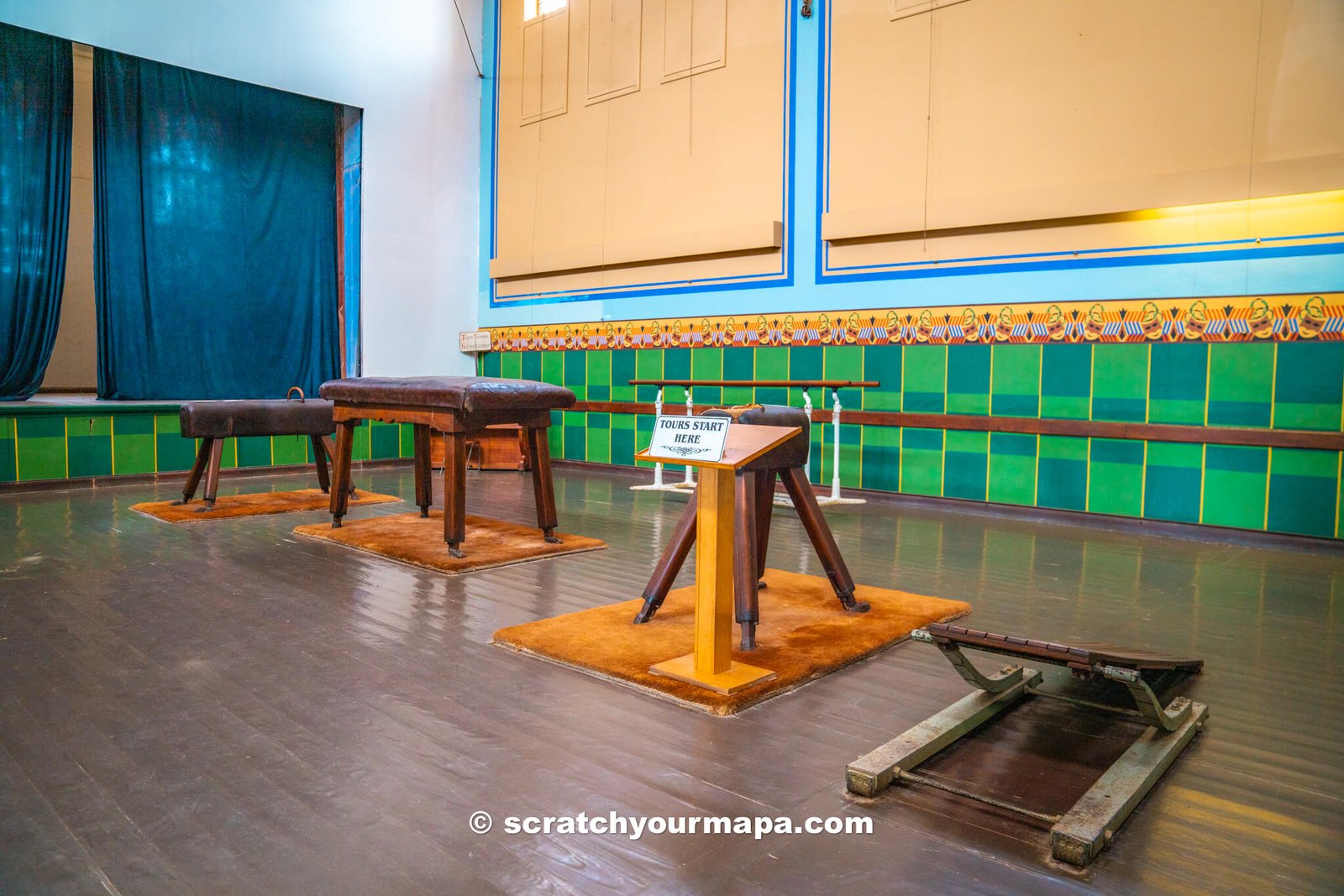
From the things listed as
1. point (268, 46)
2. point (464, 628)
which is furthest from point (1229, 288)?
point (268, 46)

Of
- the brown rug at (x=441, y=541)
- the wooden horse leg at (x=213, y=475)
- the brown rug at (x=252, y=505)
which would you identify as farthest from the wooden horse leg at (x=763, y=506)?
the wooden horse leg at (x=213, y=475)

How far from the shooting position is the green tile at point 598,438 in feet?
26.0

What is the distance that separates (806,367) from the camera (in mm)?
6555

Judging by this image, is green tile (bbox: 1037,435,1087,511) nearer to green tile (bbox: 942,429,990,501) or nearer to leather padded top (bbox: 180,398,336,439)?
green tile (bbox: 942,429,990,501)

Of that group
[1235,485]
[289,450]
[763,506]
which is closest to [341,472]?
[763,506]

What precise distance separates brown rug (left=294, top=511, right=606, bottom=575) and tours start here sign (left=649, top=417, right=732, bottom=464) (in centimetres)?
171

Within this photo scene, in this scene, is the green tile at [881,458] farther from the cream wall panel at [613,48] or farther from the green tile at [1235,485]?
the cream wall panel at [613,48]

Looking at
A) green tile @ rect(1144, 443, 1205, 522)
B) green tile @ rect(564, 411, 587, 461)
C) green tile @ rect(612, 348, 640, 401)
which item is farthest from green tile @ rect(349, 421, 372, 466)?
green tile @ rect(1144, 443, 1205, 522)

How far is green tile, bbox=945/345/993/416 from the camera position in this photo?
5.69 metres

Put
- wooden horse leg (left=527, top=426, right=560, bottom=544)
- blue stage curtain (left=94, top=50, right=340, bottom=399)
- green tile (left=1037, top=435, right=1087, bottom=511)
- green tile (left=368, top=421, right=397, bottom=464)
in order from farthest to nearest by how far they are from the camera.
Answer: green tile (left=368, top=421, right=397, bottom=464), blue stage curtain (left=94, top=50, right=340, bottom=399), green tile (left=1037, top=435, right=1087, bottom=511), wooden horse leg (left=527, top=426, right=560, bottom=544)

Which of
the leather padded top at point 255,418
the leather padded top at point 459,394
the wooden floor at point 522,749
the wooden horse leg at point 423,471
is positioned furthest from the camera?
the wooden horse leg at point 423,471

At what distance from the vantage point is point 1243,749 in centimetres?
202

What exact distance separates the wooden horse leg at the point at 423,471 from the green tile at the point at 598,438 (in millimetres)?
2757

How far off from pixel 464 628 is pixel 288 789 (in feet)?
→ 3.90
